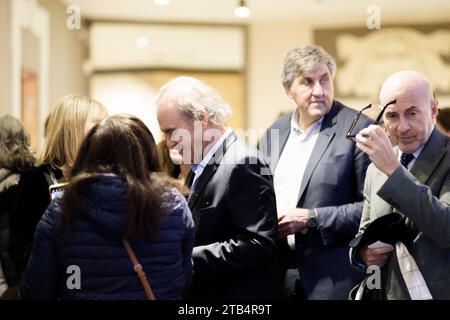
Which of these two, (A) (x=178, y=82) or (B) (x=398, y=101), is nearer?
(B) (x=398, y=101)

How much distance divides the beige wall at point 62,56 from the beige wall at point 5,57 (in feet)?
3.35

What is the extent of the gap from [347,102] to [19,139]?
5.43 m

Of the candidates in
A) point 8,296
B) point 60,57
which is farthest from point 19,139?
point 60,57

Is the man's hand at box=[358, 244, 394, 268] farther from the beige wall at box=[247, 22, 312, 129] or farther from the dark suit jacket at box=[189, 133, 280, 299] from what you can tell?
the beige wall at box=[247, 22, 312, 129]

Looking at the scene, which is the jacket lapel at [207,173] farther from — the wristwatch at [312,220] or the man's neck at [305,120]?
the man's neck at [305,120]

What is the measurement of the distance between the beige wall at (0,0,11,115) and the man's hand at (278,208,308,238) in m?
2.79

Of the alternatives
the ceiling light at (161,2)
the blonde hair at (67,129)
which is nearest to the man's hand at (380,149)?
the blonde hair at (67,129)

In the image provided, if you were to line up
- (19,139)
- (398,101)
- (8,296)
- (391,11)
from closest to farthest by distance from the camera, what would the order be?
(398,101), (8,296), (19,139), (391,11)

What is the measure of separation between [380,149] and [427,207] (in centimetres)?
22

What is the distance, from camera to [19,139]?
2.78 metres

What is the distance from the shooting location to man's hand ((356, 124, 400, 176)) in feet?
6.26

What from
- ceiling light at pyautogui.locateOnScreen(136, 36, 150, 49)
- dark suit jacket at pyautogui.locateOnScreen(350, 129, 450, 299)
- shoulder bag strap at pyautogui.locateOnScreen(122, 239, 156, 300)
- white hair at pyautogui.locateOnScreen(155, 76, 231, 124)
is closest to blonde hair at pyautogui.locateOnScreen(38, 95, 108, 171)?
white hair at pyautogui.locateOnScreen(155, 76, 231, 124)

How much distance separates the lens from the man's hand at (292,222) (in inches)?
101
